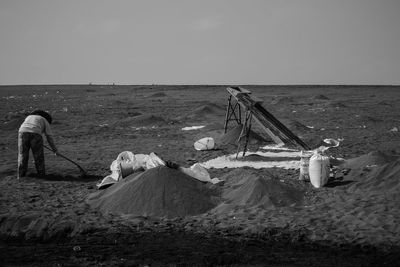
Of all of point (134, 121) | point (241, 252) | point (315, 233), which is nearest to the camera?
point (241, 252)

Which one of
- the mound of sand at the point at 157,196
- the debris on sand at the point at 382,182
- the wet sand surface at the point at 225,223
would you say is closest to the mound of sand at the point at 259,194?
the wet sand surface at the point at 225,223

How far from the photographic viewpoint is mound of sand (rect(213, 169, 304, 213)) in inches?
235

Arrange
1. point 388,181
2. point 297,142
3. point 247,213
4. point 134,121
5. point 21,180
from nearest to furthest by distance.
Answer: point 247,213, point 388,181, point 21,180, point 297,142, point 134,121

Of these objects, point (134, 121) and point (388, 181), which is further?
point (134, 121)

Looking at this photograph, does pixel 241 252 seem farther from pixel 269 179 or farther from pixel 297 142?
pixel 297 142

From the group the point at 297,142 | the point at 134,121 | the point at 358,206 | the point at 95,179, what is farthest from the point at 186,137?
the point at 358,206

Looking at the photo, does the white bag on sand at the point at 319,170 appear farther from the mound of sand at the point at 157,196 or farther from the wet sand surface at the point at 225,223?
the mound of sand at the point at 157,196

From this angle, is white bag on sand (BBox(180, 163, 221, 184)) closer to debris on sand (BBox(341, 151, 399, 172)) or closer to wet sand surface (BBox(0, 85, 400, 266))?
wet sand surface (BBox(0, 85, 400, 266))

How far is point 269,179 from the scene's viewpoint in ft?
21.4

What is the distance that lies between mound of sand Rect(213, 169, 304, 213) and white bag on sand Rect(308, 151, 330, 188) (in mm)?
458

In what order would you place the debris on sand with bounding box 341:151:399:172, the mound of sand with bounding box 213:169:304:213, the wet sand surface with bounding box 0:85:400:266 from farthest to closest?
the debris on sand with bounding box 341:151:399:172 → the mound of sand with bounding box 213:169:304:213 → the wet sand surface with bounding box 0:85:400:266

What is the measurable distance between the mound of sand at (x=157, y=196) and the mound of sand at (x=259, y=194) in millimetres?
243

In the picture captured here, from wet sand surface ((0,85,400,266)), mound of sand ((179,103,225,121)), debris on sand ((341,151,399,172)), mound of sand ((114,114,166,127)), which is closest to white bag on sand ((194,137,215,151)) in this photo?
wet sand surface ((0,85,400,266))

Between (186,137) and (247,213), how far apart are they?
8.39 m
